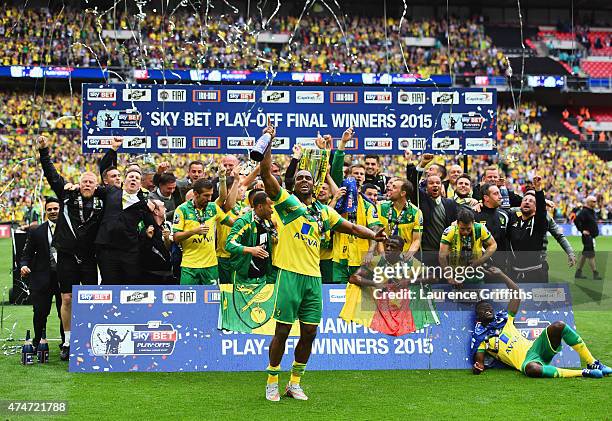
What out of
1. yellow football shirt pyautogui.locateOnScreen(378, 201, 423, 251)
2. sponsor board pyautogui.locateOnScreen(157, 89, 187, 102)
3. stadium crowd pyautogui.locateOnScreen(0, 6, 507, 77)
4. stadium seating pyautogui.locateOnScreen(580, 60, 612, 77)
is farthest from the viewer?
stadium seating pyautogui.locateOnScreen(580, 60, 612, 77)

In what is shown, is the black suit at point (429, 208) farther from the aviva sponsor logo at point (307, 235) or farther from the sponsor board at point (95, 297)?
the sponsor board at point (95, 297)

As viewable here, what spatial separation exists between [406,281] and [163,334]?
2.72m

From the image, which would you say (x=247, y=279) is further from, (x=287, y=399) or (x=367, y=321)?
(x=287, y=399)

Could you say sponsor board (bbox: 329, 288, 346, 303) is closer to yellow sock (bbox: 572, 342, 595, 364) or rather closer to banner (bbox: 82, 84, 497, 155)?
yellow sock (bbox: 572, 342, 595, 364)

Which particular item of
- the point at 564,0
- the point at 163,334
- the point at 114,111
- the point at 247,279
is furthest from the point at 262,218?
the point at 564,0

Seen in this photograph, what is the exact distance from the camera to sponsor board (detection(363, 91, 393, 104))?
12977mm

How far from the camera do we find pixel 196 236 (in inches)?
383

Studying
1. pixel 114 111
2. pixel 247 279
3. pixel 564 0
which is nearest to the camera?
pixel 247 279

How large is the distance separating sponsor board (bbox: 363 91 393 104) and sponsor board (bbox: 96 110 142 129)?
345 cm

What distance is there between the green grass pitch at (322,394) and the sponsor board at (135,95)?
417cm

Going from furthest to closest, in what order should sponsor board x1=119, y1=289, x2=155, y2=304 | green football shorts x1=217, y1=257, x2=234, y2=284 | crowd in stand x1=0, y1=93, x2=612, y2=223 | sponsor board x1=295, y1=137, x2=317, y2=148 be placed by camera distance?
crowd in stand x1=0, y1=93, x2=612, y2=223, sponsor board x1=295, y1=137, x2=317, y2=148, green football shorts x1=217, y1=257, x2=234, y2=284, sponsor board x1=119, y1=289, x2=155, y2=304

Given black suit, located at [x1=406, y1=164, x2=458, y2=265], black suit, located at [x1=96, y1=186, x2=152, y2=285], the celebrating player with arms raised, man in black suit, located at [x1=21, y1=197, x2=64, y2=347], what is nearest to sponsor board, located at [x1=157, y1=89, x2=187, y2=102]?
man in black suit, located at [x1=21, y1=197, x2=64, y2=347]

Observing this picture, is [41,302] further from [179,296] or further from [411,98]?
[411,98]

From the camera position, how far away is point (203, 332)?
30.1ft
